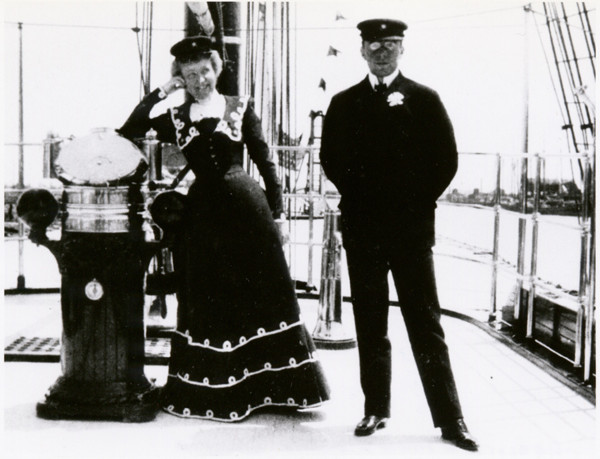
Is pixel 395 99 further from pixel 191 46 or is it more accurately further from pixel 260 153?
pixel 191 46

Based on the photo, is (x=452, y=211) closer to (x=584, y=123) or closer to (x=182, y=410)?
(x=584, y=123)

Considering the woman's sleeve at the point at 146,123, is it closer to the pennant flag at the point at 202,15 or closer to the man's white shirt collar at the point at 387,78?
the pennant flag at the point at 202,15

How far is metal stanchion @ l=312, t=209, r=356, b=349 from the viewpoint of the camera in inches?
134


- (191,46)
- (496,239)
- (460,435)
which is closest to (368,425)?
(460,435)

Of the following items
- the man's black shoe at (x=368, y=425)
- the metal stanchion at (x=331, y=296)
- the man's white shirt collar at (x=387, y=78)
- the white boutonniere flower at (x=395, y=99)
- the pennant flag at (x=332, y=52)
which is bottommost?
the man's black shoe at (x=368, y=425)

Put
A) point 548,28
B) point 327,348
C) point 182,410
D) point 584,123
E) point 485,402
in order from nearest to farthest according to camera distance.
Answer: point 182,410
point 485,402
point 327,348
point 548,28
point 584,123

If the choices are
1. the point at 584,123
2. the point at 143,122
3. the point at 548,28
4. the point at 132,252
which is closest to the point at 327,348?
the point at 132,252

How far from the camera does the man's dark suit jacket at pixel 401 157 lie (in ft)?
7.00

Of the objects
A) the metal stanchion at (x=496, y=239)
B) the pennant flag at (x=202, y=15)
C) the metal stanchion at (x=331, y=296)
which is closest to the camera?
the pennant flag at (x=202, y=15)

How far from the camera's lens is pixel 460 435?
2119mm

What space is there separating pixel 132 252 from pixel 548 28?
3.60 metres

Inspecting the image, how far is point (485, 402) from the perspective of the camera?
2.60 meters

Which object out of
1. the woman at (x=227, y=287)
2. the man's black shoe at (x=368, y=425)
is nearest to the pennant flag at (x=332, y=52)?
the woman at (x=227, y=287)

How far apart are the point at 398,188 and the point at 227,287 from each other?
707mm
